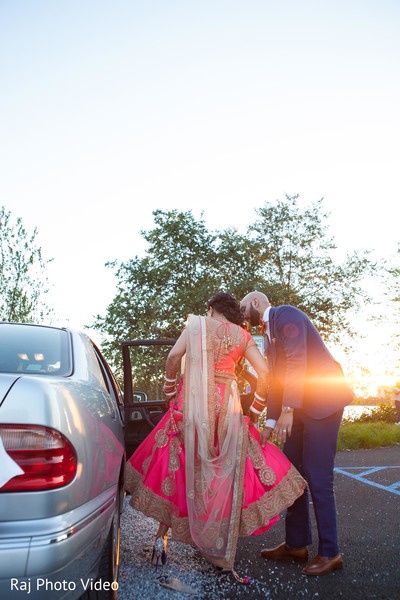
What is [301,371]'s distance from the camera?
12.0ft

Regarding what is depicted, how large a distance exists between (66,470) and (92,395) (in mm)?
538

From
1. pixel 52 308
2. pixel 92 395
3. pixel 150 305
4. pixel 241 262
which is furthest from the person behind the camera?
pixel 241 262

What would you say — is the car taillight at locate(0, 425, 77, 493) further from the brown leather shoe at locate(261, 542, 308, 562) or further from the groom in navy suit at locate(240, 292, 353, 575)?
the brown leather shoe at locate(261, 542, 308, 562)

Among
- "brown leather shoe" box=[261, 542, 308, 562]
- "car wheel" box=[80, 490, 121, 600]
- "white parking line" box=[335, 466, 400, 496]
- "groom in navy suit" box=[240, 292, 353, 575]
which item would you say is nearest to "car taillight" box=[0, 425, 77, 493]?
"car wheel" box=[80, 490, 121, 600]

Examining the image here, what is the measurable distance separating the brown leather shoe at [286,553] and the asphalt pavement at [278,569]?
0.07 meters

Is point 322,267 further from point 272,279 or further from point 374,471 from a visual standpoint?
point 374,471

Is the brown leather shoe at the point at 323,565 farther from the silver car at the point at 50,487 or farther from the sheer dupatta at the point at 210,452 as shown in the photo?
the silver car at the point at 50,487

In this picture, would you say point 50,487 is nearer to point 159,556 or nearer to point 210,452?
point 210,452

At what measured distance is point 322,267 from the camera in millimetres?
→ 29344

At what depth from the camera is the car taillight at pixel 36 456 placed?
5.83ft

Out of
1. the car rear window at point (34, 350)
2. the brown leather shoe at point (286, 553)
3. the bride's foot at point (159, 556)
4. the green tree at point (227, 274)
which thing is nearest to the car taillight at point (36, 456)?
the car rear window at point (34, 350)

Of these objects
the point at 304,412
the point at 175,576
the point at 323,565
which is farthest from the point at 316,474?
the point at 175,576

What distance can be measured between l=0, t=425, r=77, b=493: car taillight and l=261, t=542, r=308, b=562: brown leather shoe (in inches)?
102

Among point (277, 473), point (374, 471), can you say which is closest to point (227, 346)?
point (277, 473)
